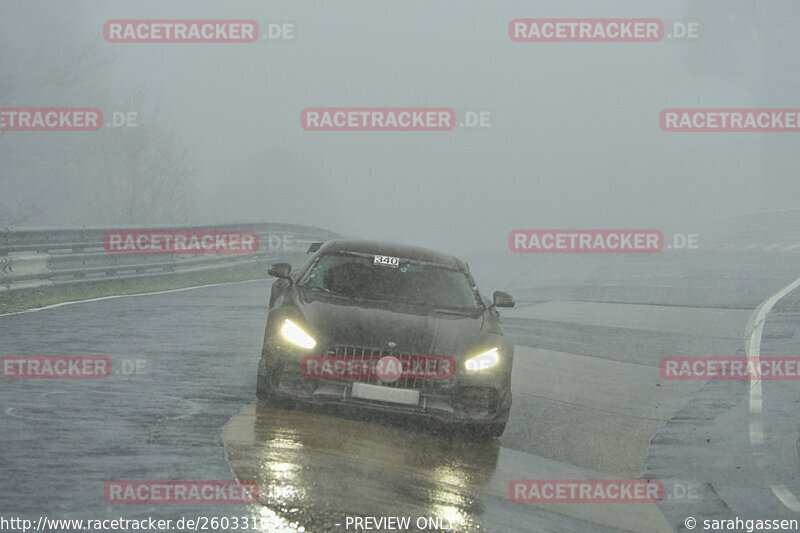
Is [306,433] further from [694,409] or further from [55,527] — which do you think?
[694,409]

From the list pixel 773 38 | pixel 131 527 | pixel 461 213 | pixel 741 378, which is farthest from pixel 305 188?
pixel 131 527

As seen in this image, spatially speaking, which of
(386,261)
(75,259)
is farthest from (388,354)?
(75,259)

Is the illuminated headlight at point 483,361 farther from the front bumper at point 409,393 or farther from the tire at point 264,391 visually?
the tire at point 264,391

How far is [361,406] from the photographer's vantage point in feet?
26.2

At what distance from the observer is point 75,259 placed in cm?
1919

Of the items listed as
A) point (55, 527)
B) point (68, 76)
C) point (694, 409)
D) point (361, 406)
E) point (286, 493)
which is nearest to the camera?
point (55, 527)

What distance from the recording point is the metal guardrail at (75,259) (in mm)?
16906

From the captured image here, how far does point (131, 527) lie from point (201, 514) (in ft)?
1.43
